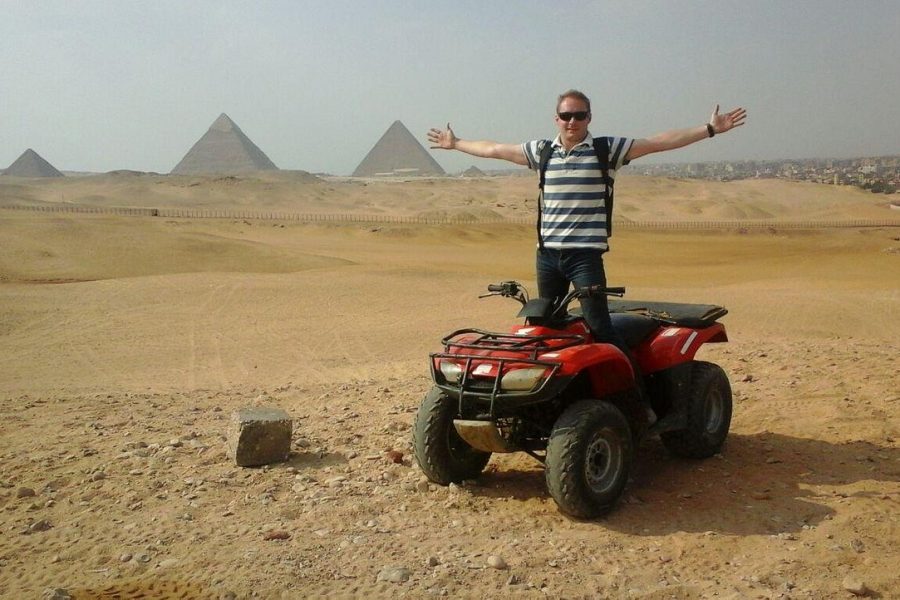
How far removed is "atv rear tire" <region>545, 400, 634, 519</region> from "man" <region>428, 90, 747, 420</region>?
539 millimetres

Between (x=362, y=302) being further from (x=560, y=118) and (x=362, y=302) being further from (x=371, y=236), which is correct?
(x=371, y=236)

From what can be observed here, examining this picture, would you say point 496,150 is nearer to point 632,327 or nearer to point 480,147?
point 480,147

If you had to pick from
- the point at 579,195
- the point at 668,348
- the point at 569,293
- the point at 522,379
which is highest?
the point at 579,195

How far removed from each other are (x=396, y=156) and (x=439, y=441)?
177m

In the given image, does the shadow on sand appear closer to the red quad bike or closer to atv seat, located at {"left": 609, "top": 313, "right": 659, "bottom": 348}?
the red quad bike

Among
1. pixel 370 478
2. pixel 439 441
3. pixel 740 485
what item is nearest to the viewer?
pixel 439 441

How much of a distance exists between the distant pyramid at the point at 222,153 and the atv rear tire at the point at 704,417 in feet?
515

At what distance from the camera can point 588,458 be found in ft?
15.4

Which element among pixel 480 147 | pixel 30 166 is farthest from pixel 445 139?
pixel 30 166

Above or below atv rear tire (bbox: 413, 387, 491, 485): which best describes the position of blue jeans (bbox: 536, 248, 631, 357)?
above

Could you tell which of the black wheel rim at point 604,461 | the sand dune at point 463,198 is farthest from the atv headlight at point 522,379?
the sand dune at point 463,198

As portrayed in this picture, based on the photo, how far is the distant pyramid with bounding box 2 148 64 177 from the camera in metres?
147

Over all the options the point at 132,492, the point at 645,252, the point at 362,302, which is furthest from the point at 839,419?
the point at 645,252

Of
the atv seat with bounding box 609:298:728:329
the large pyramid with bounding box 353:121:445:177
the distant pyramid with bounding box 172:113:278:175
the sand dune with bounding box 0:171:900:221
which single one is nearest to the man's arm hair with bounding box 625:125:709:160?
the atv seat with bounding box 609:298:728:329
